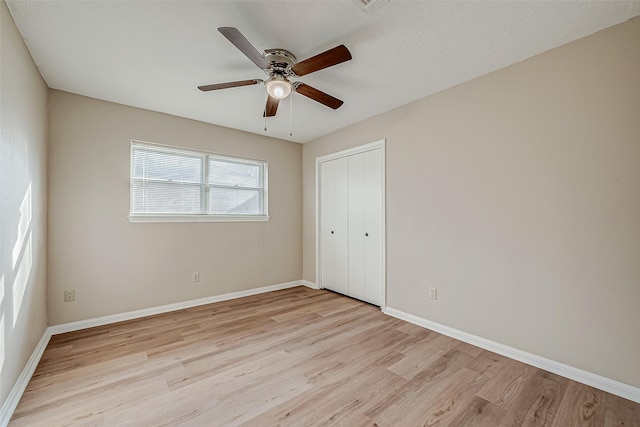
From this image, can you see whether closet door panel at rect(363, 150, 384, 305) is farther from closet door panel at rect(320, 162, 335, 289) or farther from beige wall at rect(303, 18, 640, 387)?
closet door panel at rect(320, 162, 335, 289)

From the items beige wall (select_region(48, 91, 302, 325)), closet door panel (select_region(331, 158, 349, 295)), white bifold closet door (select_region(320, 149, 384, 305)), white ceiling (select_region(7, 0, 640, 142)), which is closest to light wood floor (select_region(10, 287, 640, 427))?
beige wall (select_region(48, 91, 302, 325))

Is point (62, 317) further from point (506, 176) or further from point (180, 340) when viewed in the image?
point (506, 176)

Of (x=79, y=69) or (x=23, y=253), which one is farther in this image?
(x=79, y=69)

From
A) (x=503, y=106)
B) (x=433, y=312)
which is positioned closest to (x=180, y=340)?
(x=433, y=312)

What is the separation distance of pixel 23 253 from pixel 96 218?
100 centimetres

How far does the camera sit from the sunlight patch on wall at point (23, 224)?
70.1 inches

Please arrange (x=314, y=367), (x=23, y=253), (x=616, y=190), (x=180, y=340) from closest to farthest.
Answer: (x=616, y=190), (x=23, y=253), (x=314, y=367), (x=180, y=340)

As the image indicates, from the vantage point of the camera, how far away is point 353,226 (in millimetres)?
3787

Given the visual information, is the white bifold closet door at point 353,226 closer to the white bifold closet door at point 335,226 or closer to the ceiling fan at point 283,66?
the white bifold closet door at point 335,226

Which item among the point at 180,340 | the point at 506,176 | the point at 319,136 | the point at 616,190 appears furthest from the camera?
the point at 319,136

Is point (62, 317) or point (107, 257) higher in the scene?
point (107, 257)

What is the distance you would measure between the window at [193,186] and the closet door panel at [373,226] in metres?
1.59

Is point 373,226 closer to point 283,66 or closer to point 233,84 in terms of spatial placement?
point 283,66

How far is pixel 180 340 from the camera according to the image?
2541 mm
